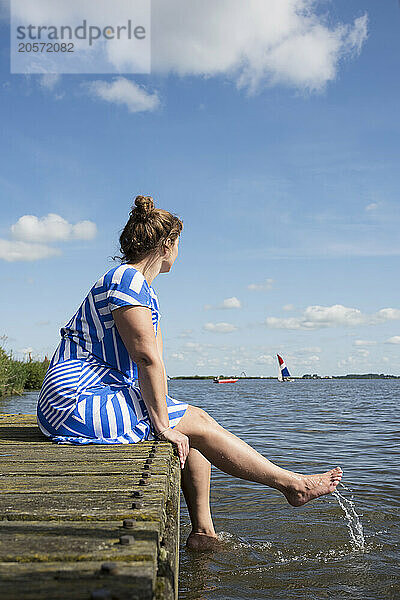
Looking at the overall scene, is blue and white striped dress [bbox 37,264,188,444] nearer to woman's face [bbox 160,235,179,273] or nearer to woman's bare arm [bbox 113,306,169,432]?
woman's bare arm [bbox 113,306,169,432]

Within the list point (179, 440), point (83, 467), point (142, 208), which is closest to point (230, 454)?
point (179, 440)

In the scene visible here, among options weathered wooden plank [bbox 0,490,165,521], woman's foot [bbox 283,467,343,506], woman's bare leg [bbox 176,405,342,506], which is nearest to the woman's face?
woman's bare leg [bbox 176,405,342,506]

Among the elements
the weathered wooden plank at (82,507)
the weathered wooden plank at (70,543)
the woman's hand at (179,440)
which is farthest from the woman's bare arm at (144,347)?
the weathered wooden plank at (70,543)

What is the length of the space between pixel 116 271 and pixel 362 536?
2.90 meters

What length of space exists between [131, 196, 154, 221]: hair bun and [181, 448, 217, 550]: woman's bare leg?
59.4 inches

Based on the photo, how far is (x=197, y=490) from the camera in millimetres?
4020

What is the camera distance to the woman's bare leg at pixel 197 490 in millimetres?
4004

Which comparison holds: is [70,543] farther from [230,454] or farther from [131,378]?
[230,454]

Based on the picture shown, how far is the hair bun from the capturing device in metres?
3.62

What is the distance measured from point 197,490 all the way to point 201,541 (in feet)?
1.50

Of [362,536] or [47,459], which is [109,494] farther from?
[362,536]

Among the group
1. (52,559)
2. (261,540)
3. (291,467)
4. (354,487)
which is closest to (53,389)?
(52,559)

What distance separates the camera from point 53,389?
11.1 feet

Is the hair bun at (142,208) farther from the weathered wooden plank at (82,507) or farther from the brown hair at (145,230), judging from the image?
the weathered wooden plank at (82,507)
